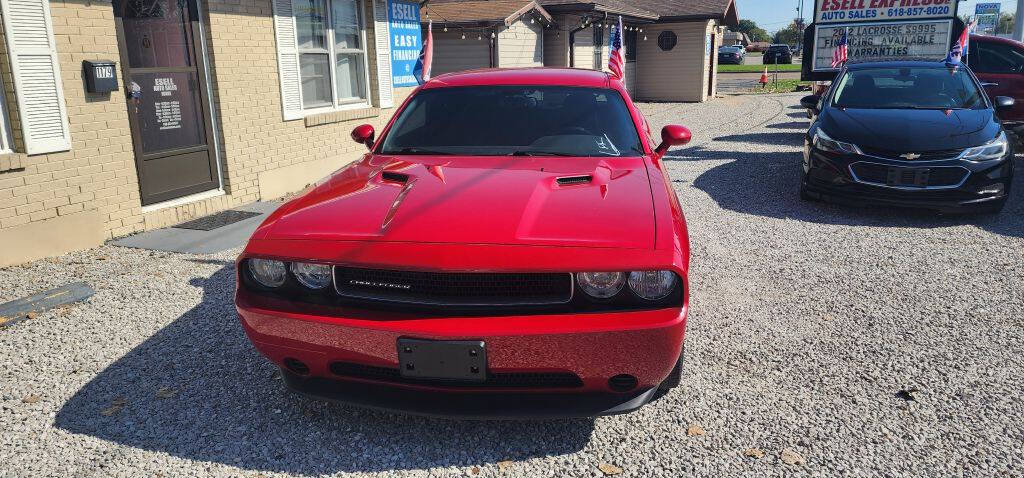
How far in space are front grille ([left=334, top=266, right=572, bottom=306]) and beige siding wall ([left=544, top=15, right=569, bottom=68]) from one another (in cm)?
1705

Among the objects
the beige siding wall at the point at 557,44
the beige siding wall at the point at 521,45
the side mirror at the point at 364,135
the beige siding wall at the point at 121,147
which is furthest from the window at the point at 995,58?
the side mirror at the point at 364,135

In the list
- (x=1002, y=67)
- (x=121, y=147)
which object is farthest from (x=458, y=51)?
(x=121, y=147)

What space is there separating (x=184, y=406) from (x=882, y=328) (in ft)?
12.8

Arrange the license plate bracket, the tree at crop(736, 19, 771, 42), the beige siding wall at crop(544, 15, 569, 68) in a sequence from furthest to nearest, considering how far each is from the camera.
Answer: the tree at crop(736, 19, 771, 42) < the beige siding wall at crop(544, 15, 569, 68) < the license plate bracket

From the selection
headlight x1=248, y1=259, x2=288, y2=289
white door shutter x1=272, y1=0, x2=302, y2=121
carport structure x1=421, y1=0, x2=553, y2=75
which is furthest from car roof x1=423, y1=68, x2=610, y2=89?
carport structure x1=421, y1=0, x2=553, y2=75

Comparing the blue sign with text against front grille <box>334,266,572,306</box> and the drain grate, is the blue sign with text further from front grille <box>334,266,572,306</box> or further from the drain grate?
front grille <box>334,266,572,306</box>

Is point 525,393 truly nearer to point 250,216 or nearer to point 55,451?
point 55,451

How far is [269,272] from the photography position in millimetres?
2896

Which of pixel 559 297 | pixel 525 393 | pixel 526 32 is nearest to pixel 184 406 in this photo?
pixel 525 393

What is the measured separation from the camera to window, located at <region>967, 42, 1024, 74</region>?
39.5 feet

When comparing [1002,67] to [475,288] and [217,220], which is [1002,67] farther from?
[475,288]

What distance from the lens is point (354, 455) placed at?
3.01 m

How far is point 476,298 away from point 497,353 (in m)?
0.22

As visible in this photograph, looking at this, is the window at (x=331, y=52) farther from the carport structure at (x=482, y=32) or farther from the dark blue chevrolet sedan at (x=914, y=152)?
the carport structure at (x=482, y=32)
